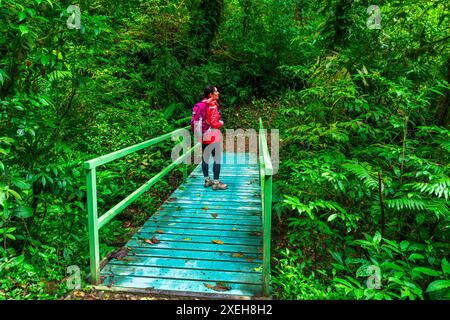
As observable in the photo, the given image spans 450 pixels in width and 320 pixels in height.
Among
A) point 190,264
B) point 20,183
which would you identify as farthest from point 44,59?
point 190,264

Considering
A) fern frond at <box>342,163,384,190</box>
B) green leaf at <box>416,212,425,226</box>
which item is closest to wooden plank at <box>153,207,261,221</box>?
fern frond at <box>342,163,384,190</box>

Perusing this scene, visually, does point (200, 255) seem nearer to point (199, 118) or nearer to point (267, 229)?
point (267, 229)

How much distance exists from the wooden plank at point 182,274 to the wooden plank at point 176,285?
0.07 meters

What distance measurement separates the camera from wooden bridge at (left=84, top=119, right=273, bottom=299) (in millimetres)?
3266

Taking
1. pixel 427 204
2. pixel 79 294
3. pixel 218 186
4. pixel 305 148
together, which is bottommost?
pixel 79 294

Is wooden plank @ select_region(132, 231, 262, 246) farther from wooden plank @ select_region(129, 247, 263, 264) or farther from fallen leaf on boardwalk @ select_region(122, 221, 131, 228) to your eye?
fallen leaf on boardwalk @ select_region(122, 221, 131, 228)

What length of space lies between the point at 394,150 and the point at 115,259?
3.25 meters

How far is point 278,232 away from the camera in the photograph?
502cm

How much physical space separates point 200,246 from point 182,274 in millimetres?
717

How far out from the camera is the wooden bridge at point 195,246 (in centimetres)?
327

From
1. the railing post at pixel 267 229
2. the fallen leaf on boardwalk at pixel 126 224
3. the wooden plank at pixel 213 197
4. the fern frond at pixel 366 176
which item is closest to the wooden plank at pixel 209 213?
the wooden plank at pixel 213 197

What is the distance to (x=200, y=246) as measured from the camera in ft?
13.9
